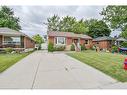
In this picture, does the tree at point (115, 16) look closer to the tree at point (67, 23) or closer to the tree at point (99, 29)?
the tree at point (99, 29)

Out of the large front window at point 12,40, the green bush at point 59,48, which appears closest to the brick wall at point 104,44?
the green bush at point 59,48

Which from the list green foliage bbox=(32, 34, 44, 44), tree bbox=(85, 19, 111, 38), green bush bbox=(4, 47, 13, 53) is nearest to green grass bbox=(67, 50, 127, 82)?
green bush bbox=(4, 47, 13, 53)

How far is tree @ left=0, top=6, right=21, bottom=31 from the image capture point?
47.8 meters

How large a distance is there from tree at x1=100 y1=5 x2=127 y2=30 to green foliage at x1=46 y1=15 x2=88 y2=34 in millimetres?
21857

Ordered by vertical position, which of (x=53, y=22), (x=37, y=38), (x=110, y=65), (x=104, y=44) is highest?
(x=53, y=22)

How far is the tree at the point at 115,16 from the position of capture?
2831 cm

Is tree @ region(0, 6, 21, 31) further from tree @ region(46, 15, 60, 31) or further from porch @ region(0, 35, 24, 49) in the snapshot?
porch @ region(0, 35, 24, 49)

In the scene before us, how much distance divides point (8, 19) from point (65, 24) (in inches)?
619

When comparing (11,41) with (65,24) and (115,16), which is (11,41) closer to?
(115,16)

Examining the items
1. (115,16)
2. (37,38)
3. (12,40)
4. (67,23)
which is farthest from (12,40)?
(37,38)

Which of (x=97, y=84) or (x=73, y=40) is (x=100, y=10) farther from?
(x=97, y=84)

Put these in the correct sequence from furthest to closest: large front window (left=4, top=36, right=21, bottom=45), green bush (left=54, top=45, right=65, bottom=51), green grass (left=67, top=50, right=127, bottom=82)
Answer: green bush (left=54, top=45, right=65, bottom=51) < large front window (left=4, top=36, right=21, bottom=45) < green grass (left=67, top=50, right=127, bottom=82)

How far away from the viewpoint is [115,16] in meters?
29.5
